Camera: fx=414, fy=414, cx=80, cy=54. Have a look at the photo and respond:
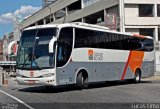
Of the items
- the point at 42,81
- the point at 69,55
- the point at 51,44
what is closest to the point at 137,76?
the point at 69,55

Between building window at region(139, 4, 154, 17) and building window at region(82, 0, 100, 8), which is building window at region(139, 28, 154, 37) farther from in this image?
building window at region(82, 0, 100, 8)

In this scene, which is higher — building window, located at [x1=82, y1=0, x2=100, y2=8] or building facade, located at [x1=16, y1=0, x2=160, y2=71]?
building window, located at [x1=82, y1=0, x2=100, y2=8]

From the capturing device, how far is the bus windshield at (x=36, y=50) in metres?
20.7

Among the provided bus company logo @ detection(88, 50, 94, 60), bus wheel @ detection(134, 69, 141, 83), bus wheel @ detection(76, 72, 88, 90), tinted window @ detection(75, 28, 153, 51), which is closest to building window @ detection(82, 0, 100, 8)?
tinted window @ detection(75, 28, 153, 51)

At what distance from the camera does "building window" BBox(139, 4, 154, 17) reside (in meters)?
62.6

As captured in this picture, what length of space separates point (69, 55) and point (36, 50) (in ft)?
5.81

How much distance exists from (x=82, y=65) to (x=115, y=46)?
4.22 m

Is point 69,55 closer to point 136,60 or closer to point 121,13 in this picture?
point 136,60

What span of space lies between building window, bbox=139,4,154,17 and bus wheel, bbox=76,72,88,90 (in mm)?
40885

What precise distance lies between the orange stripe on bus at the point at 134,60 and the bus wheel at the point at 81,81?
4831 mm

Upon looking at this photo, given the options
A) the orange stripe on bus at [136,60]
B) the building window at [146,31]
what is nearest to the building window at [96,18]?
the building window at [146,31]

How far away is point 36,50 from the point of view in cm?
2097

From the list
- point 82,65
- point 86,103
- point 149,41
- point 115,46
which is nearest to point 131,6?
point 149,41

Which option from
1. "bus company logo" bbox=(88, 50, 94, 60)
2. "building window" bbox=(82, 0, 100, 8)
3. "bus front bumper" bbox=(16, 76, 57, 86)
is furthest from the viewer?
"building window" bbox=(82, 0, 100, 8)
